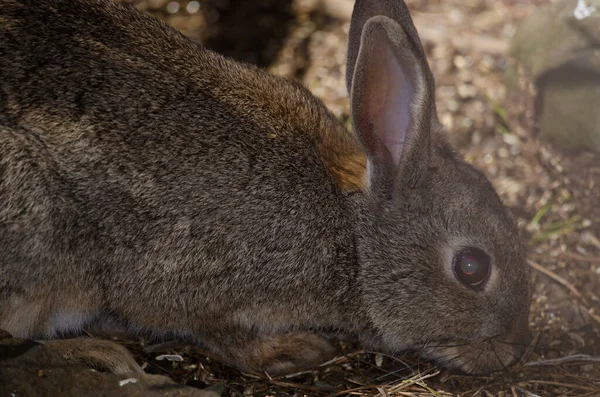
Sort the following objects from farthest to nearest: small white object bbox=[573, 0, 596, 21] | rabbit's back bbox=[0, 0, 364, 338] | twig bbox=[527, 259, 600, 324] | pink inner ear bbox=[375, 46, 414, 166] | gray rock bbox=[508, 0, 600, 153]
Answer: gray rock bbox=[508, 0, 600, 153]
small white object bbox=[573, 0, 596, 21]
twig bbox=[527, 259, 600, 324]
pink inner ear bbox=[375, 46, 414, 166]
rabbit's back bbox=[0, 0, 364, 338]

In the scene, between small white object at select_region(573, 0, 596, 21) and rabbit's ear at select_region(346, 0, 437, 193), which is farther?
small white object at select_region(573, 0, 596, 21)

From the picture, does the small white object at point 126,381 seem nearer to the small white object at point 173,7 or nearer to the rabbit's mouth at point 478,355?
the rabbit's mouth at point 478,355

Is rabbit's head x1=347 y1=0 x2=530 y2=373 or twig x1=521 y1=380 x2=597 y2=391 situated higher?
rabbit's head x1=347 y1=0 x2=530 y2=373

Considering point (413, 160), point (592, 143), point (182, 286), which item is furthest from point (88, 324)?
point (592, 143)

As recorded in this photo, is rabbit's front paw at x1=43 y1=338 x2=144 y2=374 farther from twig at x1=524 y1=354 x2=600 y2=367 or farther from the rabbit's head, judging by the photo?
twig at x1=524 y1=354 x2=600 y2=367

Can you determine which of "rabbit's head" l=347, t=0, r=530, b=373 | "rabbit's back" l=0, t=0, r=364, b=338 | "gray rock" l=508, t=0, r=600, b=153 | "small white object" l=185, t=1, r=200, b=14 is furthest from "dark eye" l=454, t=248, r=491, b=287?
"small white object" l=185, t=1, r=200, b=14

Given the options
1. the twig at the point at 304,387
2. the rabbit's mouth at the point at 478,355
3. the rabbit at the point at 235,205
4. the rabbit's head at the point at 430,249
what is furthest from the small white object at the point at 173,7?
the rabbit's mouth at the point at 478,355

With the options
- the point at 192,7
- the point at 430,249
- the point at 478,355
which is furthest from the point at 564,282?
the point at 192,7
